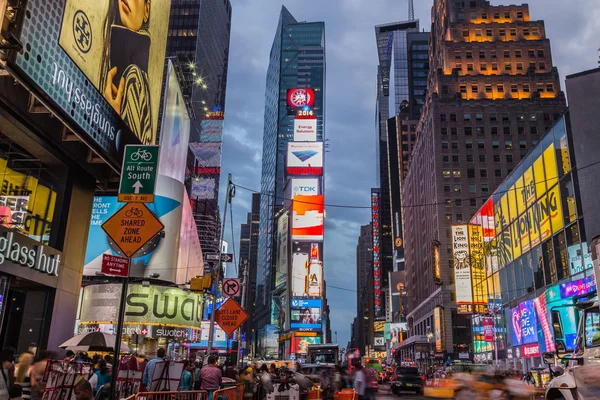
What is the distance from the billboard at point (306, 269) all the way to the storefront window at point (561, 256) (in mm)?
89127

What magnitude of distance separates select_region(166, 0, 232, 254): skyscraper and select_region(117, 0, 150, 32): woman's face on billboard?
61.3 m

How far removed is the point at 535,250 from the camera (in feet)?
138

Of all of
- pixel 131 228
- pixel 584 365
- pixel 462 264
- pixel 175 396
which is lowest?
pixel 175 396

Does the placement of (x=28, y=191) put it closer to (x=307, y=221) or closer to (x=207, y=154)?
(x=207, y=154)

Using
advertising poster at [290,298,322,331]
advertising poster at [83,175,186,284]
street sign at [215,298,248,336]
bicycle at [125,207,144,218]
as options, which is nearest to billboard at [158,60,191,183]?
advertising poster at [83,175,186,284]

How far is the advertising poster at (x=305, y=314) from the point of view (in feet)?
401

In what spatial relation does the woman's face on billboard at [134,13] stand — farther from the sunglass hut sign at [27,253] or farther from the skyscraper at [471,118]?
the skyscraper at [471,118]

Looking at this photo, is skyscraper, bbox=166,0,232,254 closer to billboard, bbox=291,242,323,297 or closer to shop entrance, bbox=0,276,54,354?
billboard, bbox=291,242,323,297

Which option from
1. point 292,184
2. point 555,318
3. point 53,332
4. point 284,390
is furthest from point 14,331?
point 292,184

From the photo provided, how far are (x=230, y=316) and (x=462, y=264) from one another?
4737 centimetres

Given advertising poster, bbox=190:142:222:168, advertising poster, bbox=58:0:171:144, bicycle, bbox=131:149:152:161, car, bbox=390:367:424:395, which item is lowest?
car, bbox=390:367:424:395

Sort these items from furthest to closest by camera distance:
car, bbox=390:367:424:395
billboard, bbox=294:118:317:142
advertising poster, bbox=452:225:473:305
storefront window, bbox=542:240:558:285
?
billboard, bbox=294:118:317:142 < advertising poster, bbox=452:225:473:305 < storefront window, bbox=542:240:558:285 < car, bbox=390:367:424:395

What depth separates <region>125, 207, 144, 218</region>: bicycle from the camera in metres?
9.26

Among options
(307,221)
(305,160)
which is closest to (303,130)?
(305,160)
